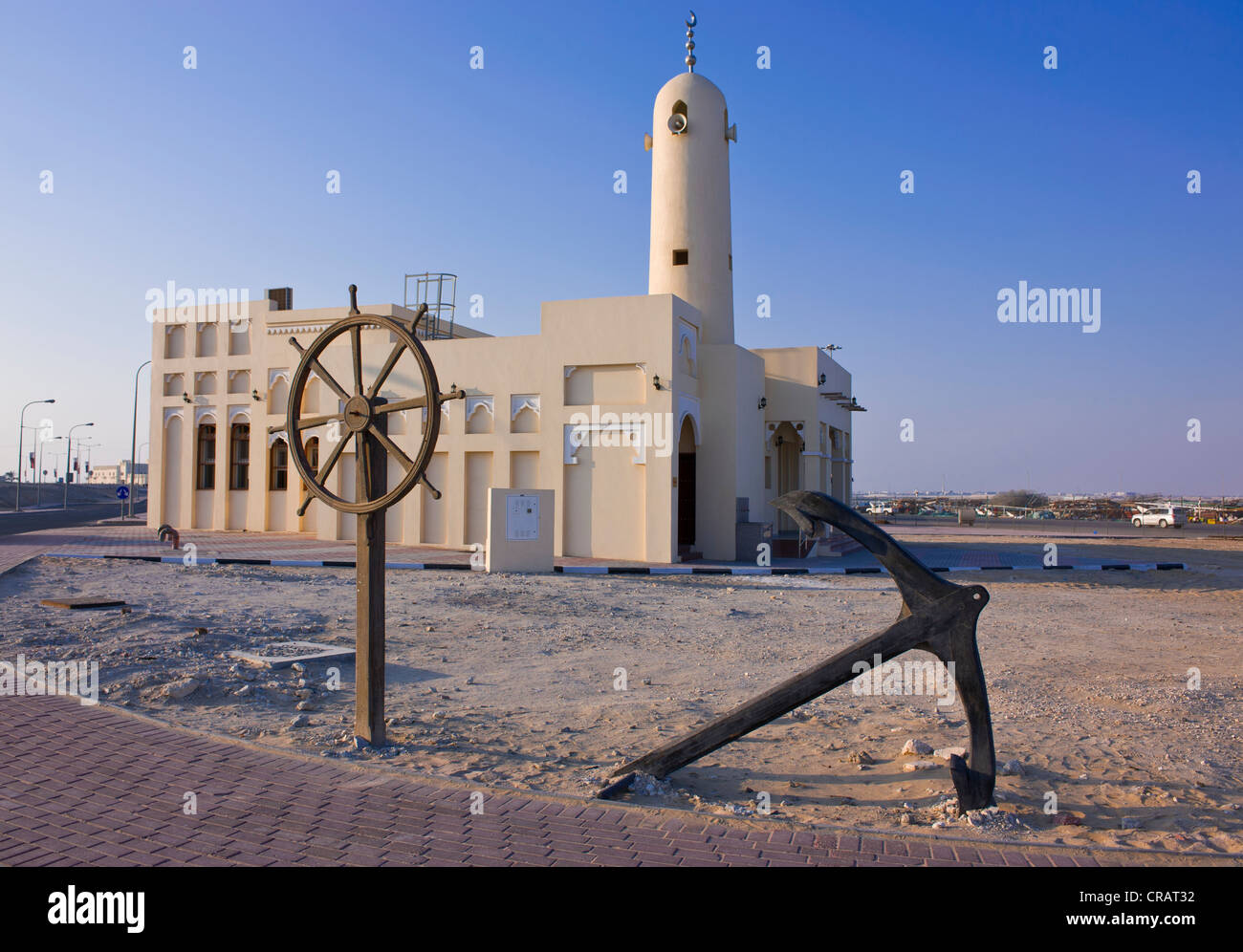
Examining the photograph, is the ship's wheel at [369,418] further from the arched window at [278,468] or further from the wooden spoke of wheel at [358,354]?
the arched window at [278,468]

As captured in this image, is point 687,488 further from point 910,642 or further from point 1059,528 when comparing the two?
point 1059,528

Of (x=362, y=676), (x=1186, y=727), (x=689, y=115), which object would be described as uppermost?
(x=689, y=115)

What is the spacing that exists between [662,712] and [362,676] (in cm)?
261

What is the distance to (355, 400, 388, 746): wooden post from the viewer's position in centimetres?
619

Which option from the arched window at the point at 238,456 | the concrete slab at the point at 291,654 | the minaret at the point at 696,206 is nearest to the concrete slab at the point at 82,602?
the concrete slab at the point at 291,654

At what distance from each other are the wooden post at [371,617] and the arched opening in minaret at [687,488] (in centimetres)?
1730

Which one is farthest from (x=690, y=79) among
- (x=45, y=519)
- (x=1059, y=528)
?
(x=45, y=519)

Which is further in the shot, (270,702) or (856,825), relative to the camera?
(270,702)

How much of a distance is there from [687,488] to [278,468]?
45.8 feet

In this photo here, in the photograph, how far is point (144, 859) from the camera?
4.12 meters

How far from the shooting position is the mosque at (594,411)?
2133 centimetres

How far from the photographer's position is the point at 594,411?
70.5 ft
